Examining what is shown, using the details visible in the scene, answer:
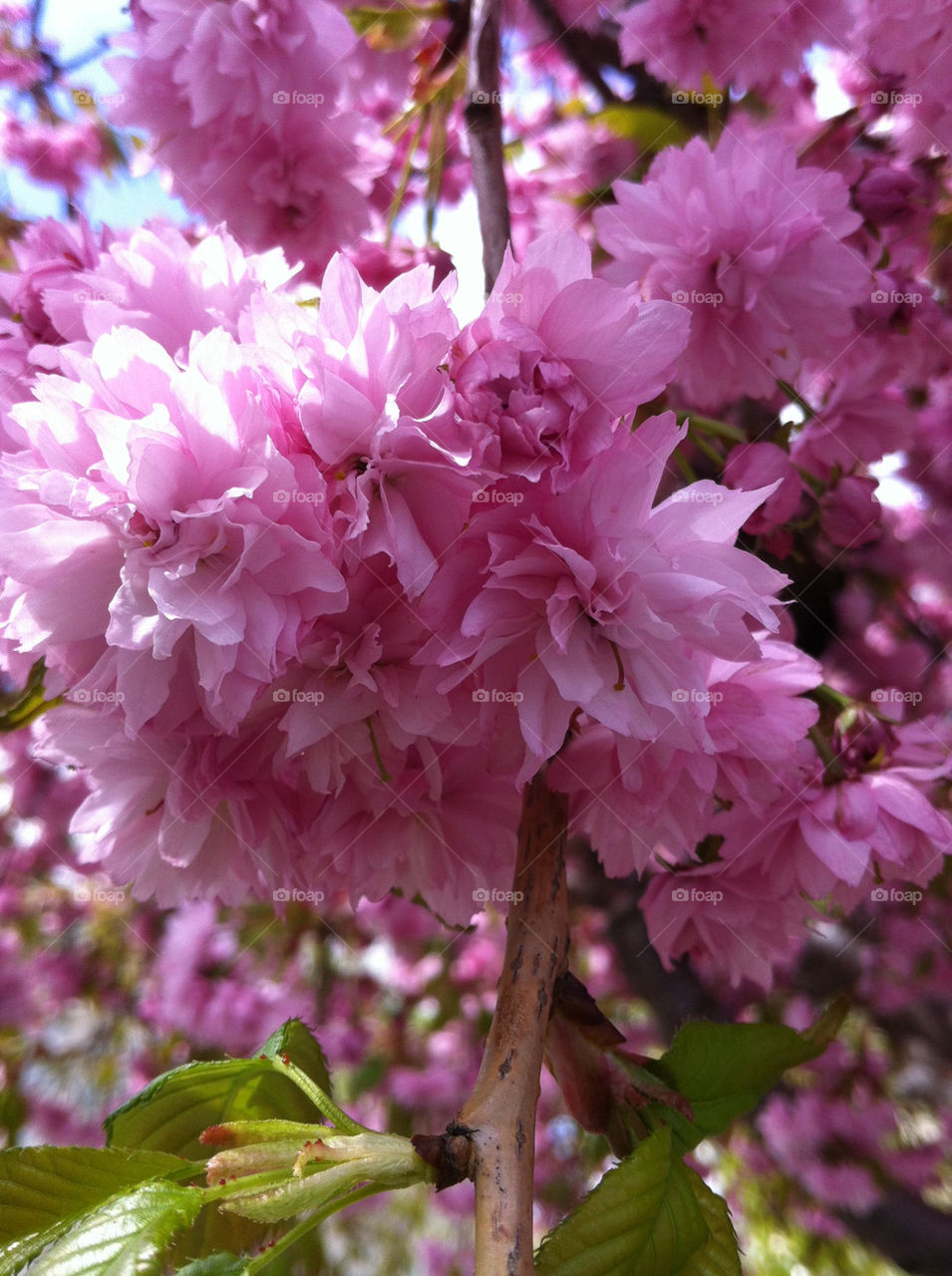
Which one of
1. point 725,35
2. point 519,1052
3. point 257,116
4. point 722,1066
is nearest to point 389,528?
point 519,1052

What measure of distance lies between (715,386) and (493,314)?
0.51 metres

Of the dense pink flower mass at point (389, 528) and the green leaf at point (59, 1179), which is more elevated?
the dense pink flower mass at point (389, 528)

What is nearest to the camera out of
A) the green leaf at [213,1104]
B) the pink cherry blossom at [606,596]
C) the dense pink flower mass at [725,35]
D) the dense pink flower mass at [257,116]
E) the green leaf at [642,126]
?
the pink cherry blossom at [606,596]

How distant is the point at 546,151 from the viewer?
182 cm

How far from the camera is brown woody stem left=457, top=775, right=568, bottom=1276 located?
15.3 inches

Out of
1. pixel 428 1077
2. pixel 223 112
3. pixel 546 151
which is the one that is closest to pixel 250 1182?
pixel 223 112

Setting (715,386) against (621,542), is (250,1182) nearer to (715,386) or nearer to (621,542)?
(621,542)

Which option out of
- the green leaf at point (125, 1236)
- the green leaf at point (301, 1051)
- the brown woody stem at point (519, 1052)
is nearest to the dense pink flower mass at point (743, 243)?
the brown woody stem at point (519, 1052)

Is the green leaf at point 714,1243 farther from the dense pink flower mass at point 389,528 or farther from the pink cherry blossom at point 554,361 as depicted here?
the pink cherry blossom at point 554,361

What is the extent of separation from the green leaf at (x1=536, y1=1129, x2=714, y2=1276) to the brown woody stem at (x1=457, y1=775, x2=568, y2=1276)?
1.7 inches

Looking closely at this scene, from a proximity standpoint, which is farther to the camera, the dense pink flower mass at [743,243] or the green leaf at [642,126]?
the green leaf at [642,126]

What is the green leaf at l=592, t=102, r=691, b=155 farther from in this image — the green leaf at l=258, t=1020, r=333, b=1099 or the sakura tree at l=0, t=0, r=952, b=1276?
the green leaf at l=258, t=1020, r=333, b=1099

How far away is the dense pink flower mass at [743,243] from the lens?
85 centimetres

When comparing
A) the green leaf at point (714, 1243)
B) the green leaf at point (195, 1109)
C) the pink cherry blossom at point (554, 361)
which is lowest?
the green leaf at point (195, 1109)
